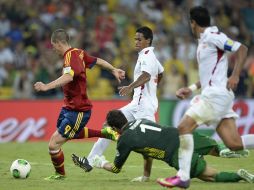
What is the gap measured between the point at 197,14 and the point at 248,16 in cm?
1653

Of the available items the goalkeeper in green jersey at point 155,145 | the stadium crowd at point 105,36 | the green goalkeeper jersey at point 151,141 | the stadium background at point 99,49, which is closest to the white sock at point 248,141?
the goalkeeper in green jersey at point 155,145

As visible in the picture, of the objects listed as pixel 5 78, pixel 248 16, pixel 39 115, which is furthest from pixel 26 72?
pixel 248 16

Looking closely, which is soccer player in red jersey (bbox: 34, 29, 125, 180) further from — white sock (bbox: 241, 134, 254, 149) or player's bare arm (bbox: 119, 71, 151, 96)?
white sock (bbox: 241, 134, 254, 149)

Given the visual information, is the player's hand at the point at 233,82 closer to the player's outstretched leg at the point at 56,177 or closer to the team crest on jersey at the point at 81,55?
the team crest on jersey at the point at 81,55

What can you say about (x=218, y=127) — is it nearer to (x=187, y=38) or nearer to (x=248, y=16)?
(x=187, y=38)

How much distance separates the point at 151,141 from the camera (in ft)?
33.9

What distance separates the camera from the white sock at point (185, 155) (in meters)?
9.46

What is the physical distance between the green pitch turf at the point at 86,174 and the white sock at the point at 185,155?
0.67 metres

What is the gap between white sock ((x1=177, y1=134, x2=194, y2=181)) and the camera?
9.46 meters

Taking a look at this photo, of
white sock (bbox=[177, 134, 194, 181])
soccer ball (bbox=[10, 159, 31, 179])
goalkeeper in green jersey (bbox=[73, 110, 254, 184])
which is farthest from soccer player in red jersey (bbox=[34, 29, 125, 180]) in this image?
white sock (bbox=[177, 134, 194, 181])

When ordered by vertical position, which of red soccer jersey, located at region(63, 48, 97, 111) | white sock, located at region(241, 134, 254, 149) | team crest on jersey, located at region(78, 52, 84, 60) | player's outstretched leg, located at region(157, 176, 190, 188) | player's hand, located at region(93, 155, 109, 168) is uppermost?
team crest on jersey, located at region(78, 52, 84, 60)

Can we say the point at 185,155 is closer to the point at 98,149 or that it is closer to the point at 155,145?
the point at 155,145

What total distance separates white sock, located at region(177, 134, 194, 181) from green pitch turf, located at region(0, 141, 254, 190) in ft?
2.20

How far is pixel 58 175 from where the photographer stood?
460 inches
